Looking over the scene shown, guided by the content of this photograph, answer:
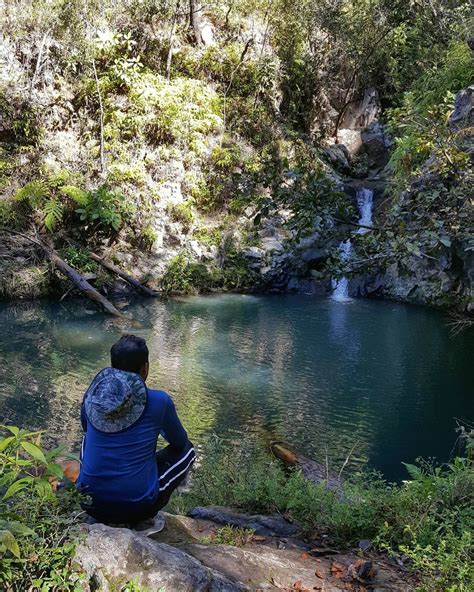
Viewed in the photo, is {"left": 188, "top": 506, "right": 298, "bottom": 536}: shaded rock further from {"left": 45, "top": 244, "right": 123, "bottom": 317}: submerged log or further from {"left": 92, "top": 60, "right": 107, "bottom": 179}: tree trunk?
{"left": 92, "top": 60, "right": 107, "bottom": 179}: tree trunk

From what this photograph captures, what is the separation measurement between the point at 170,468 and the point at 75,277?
12.0 metres

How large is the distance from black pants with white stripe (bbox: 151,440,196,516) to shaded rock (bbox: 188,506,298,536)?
740 millimetres

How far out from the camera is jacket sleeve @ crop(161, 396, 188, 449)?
294 cm

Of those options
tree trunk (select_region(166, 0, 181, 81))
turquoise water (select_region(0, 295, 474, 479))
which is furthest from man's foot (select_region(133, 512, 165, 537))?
tree trunk (select_region(166, 0, 181, 81))

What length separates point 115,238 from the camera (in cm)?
1712

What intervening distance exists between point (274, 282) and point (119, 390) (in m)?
15.5

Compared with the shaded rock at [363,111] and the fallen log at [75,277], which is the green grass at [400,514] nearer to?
the fallen log at [75,277]

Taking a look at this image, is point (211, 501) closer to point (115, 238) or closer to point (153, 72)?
point (115, 238)

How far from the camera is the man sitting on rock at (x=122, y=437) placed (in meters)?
2.75

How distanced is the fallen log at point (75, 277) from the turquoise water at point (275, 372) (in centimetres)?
38

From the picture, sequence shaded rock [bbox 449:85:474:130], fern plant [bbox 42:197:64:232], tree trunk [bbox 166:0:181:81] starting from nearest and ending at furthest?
shaded rock [bbox 449:85:474:130] → fern plant [bbox 42:197:64:232] → tree trunk [bbox 166:0:181:81]

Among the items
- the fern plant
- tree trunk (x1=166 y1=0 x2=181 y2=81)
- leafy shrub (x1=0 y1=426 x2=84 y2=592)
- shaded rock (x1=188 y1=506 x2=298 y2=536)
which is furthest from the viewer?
tree trunk (x1=166 y1=0 x2=181 y2=81)

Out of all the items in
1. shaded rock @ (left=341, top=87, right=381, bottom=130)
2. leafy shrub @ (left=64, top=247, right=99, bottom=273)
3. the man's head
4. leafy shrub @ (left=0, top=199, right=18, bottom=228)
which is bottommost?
leafy shrub @ (left=64, top=247, right=99, bottom=273)

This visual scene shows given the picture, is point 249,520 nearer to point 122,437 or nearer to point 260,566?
point 260,566
